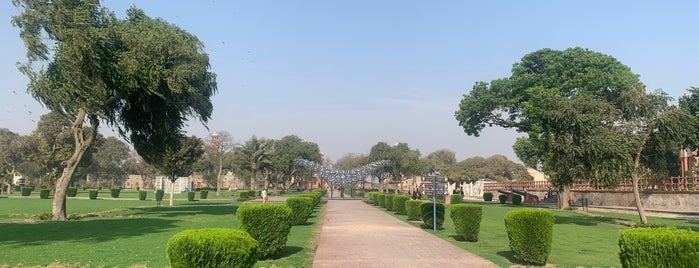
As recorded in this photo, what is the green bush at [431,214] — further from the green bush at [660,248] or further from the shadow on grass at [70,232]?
the green bush at [660,248]

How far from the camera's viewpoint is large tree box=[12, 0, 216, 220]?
2033cm

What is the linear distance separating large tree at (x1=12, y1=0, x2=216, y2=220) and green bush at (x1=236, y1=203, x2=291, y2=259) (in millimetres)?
13042

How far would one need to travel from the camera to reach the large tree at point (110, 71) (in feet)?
66.7

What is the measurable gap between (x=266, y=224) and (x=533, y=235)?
5.41m

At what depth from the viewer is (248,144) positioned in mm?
73500

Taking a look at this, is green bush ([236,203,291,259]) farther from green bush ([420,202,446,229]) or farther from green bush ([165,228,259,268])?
green bush ([420,202,446,229])

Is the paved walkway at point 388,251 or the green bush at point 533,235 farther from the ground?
the green bush at point 533,235

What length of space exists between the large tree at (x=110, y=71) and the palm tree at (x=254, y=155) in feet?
148

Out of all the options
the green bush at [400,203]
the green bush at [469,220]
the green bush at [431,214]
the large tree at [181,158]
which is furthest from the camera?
the large tree at [181,158]

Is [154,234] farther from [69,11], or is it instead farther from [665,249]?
[665,249]

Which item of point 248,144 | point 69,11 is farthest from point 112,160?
point 69,11

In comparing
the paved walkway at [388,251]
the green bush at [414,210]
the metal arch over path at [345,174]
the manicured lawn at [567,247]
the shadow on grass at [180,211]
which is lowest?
the shadow on grass at [180,211]

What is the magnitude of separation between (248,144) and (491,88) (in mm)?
39485

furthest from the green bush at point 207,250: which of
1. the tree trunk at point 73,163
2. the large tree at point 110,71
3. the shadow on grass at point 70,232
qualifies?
the tree trunk at point 73,163
